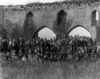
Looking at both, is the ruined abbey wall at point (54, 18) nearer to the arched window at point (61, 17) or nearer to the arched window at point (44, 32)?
Answer: the arched window at point (61, 17)

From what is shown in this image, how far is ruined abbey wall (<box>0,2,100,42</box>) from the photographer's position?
89.5 feet

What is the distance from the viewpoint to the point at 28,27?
31.2 meters

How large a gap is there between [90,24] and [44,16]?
564 cm

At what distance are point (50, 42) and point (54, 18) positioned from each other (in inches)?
529

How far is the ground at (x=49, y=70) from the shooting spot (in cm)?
1077

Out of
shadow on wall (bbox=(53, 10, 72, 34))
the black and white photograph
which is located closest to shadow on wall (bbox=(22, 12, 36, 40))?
the black and white photograph

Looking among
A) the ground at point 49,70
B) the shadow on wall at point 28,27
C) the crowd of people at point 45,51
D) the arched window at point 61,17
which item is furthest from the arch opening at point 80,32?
the ground at point 49,70

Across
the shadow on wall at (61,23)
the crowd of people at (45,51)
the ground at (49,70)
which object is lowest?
the ground at (49,70)

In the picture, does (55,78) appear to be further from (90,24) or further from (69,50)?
(90,24)

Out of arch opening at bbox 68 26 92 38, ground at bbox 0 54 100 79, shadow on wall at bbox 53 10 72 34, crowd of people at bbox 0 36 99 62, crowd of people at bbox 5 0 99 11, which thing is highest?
crowd of people at bbox 5 0 99 11

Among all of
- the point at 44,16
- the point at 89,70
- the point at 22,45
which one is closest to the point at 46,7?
the point at 44,16

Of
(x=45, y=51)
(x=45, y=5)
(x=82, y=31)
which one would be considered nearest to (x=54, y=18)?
(x=45, y=5)

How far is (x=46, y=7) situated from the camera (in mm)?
29781

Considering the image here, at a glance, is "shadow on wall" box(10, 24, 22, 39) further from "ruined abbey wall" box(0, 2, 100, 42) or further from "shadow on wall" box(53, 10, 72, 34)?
"shadow on wall" box(53, 10, 72, 34)
